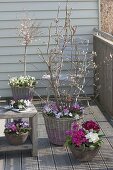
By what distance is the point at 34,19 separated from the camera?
26.5 feet

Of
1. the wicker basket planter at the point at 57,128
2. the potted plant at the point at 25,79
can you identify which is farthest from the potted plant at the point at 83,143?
the potted plant at the point at 25,79

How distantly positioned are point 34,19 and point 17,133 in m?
3.46

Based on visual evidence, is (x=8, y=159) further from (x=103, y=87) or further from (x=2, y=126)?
(x=103, y=87)

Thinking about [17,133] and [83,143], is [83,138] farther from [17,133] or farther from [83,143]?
[17,133]

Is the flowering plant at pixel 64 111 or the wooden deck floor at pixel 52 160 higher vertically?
the flowering plant at pixel 64 111

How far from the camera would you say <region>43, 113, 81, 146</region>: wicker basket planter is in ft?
17.7

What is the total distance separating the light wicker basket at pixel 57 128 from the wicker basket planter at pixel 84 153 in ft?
1.65

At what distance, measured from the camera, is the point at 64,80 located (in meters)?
7.73

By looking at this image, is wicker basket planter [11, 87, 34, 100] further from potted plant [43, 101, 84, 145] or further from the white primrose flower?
the white primrose flower

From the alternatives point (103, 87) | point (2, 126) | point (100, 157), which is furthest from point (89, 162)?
point (103, 87)

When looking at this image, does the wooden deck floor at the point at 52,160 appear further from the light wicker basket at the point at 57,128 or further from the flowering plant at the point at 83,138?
the flowering plant at the point at 83,138

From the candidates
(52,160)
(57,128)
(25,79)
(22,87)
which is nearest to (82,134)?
(52,160)

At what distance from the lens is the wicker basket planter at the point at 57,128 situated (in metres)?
5.39

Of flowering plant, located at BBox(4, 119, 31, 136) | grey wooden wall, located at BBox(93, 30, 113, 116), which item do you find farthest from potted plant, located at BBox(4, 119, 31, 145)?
grey wooden wall, located at BBox(93, 30, 113, 116)
